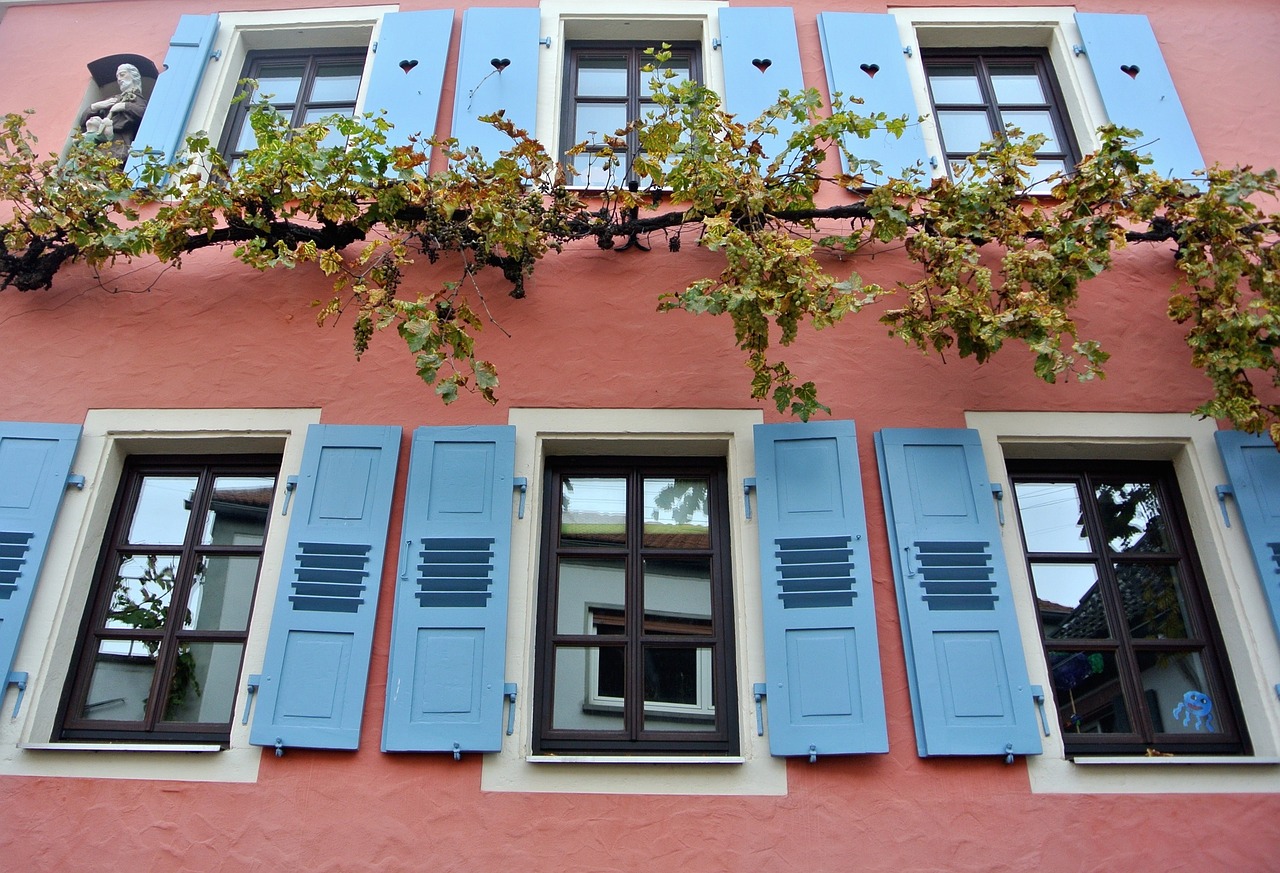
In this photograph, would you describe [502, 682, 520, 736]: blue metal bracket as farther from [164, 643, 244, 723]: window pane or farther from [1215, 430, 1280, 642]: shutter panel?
[1215, 430, 1280, 642]: shutter panel

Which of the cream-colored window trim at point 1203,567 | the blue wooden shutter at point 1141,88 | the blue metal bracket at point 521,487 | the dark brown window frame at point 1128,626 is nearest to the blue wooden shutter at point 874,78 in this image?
the blue wooden shutter at point 1141,88

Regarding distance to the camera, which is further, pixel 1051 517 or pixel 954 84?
pixel 954 84

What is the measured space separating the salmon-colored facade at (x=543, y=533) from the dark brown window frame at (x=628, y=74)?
0.23 meters

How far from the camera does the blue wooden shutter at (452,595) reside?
3.89 metres

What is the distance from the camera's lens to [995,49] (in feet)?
20.2

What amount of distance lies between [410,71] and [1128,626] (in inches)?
181

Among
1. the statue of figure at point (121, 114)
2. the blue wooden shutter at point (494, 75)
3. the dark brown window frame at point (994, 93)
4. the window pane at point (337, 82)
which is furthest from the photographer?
the window pane at point (337, 82)

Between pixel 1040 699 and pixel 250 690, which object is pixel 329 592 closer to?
pixel 250 690

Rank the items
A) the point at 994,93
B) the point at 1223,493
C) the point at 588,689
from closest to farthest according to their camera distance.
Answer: the point at 588,689 → the point at 1223,493 → the point at 994,93

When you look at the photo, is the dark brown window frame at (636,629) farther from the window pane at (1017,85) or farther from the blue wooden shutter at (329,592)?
the window pane at (1017,85)

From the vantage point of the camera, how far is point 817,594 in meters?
4.08

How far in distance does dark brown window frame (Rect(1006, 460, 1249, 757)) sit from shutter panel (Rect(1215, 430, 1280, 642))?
10.2 inches

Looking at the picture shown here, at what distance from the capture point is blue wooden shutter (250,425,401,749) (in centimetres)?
390

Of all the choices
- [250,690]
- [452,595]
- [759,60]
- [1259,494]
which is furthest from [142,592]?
[1259,494]
